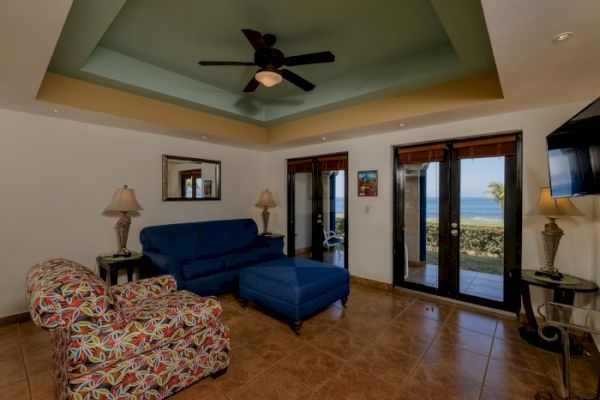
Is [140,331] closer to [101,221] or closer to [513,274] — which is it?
[101,221]

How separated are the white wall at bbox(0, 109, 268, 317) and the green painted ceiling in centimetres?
87

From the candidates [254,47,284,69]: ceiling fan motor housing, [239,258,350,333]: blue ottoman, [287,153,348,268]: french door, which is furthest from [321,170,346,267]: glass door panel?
[254,47,284,69]: ceiling fan motor housing

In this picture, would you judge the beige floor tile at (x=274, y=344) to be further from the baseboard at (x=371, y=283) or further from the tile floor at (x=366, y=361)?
the baseboard at (x=371, y=283)

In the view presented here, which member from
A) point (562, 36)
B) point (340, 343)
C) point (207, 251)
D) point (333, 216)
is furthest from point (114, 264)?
point (562, 36)

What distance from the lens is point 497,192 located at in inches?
127

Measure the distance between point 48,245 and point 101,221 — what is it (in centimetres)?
57

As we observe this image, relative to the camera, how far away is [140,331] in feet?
5.51

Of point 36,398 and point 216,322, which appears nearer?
point 36,398

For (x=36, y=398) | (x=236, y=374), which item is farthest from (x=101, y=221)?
(x=236, y=374)

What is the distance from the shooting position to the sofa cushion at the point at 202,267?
3.34 m

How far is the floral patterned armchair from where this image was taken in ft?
A: 4.88

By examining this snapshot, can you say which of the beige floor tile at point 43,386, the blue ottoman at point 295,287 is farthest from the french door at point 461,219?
the beige floor tile at point 43,386

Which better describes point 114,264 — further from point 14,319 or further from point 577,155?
point 577,155

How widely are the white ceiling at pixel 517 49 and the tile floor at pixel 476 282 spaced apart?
6.61ft
